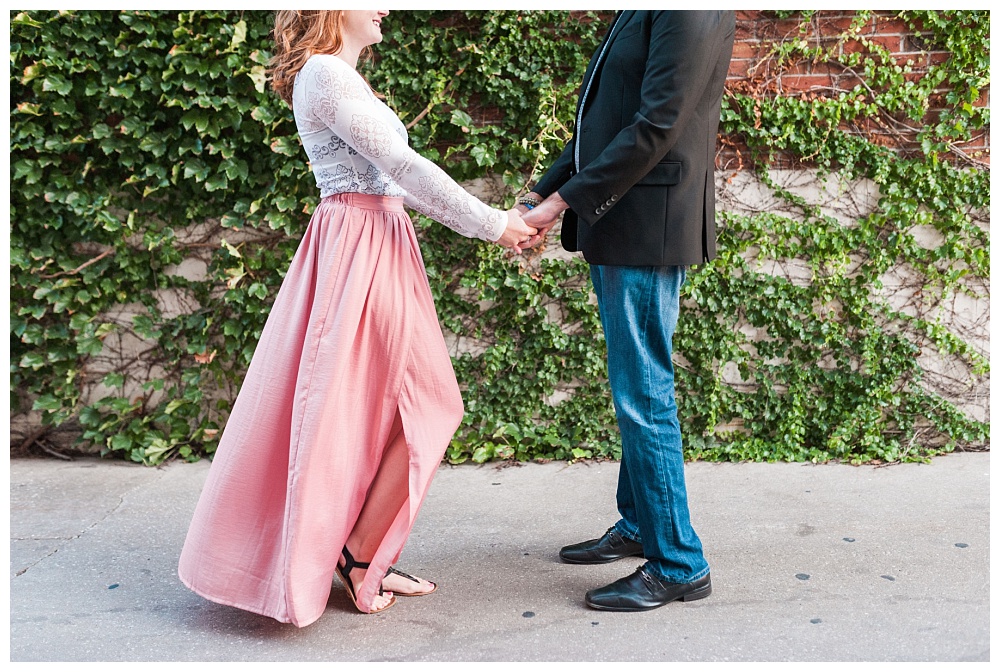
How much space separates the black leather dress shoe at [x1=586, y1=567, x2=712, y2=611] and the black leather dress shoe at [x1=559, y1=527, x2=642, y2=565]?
31cm

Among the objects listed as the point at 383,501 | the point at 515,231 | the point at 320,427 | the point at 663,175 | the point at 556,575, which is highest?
the point at 663,175

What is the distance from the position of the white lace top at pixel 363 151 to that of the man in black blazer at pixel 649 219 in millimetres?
224

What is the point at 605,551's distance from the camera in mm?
2639

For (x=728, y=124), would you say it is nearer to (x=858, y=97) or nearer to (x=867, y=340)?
(x=858, y=97)

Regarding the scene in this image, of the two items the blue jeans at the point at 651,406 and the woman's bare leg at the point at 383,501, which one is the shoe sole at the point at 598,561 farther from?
the woman's bare leg at the point at 383,501

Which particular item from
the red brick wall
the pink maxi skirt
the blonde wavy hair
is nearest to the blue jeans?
the pink maxi skirt

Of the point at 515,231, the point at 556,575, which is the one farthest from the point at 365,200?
the point at 556,575

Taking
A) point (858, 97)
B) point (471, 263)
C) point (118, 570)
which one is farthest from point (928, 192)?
point (118, 570)

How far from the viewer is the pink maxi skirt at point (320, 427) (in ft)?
7.02

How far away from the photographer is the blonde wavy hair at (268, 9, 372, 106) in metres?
2.18

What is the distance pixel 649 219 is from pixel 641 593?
1034mm

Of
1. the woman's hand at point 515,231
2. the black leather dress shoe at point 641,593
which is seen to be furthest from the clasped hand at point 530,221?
the black leather dress shoe at point 641,593

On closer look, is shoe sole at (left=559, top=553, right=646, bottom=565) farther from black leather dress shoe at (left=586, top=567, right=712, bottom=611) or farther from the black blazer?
the black blazer

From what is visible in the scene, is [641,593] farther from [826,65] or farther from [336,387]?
[826,65]
